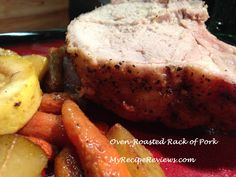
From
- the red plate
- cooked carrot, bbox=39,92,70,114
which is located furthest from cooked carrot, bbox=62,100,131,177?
the red plate

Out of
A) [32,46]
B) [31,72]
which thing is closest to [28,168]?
[31,72]

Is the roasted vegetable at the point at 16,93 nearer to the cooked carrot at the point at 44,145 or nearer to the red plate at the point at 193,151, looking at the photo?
the cooked carrot at the point at 44,145

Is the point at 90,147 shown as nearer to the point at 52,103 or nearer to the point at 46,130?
the point at 46,130

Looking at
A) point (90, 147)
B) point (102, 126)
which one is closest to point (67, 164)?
point (90, 147)

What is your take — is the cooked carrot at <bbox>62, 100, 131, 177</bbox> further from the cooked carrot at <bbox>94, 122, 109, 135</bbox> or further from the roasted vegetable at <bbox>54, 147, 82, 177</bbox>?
the cooked carrot at <bbox>94, 122, 109, 135</bbox>

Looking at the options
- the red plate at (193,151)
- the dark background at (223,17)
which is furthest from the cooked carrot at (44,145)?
the dark background at (223,17)

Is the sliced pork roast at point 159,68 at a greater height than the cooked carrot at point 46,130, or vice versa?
the sliced pork roast at point 159,68

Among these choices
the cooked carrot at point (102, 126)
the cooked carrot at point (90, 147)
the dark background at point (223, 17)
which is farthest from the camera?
the dark background at point (223, 17)
